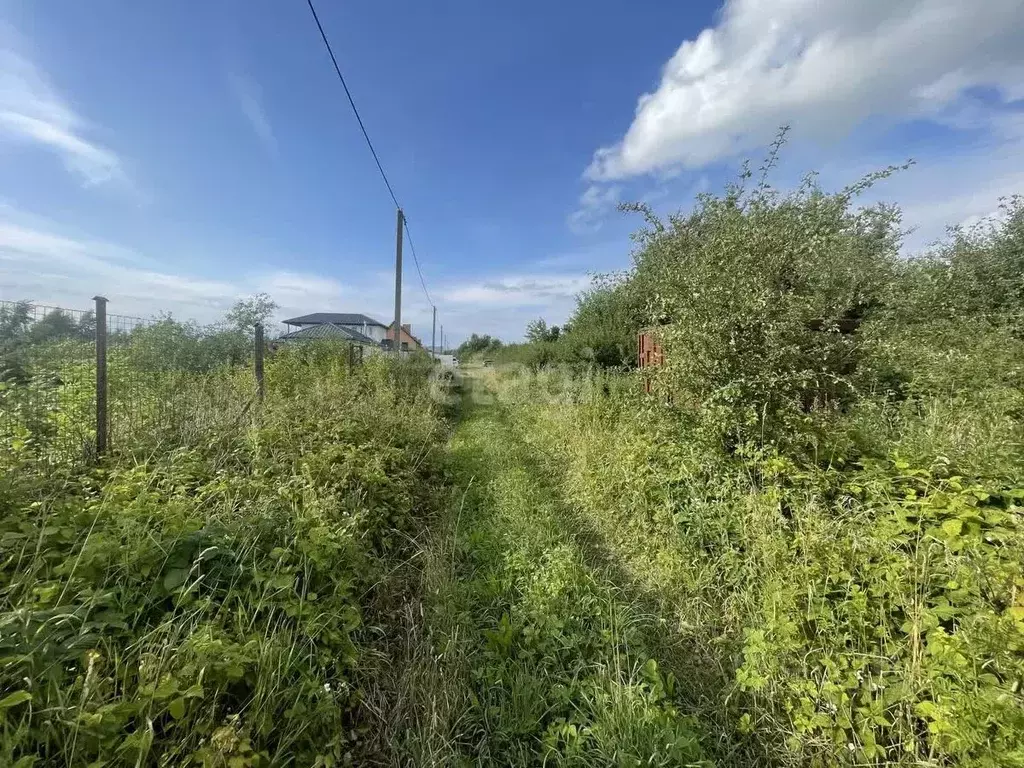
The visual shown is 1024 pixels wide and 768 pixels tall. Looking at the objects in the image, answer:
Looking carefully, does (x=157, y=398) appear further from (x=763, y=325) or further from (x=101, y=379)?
(x=763, y=325)

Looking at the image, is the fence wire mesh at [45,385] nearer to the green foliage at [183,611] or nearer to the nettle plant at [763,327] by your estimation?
the green foliage at [183,611]

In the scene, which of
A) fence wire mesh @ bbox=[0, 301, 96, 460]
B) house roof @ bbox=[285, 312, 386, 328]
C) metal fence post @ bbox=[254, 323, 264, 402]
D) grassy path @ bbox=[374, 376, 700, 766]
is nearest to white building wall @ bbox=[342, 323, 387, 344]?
house roof @ bbox=[285, 312, 386, 328]

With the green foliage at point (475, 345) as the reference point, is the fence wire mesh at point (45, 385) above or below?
below

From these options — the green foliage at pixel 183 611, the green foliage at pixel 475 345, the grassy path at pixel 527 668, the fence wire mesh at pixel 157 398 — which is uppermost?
the green foliage at pixel 475 345

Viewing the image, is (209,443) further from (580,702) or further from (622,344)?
(622,344)

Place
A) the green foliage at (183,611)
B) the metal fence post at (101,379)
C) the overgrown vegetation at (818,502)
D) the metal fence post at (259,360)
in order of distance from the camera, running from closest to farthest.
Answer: the green foliage at (183,611) → the overgrown vegetation at (818,502) → the metal fence post at (101,379) → the metal fence post at (259,360)

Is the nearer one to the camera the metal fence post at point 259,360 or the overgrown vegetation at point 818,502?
the overgrown vegetation at point 818,502

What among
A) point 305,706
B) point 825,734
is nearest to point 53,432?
point 305,706

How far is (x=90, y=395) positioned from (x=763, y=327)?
5947 mm

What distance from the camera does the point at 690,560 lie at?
3.05 meters

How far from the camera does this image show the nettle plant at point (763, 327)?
348 centimetres

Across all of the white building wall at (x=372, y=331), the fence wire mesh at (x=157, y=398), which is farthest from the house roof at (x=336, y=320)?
the fence wire mesh at (x=157, y=398)

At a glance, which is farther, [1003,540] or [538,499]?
[538,499]

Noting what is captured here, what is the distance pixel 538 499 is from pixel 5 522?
382 centimetres
